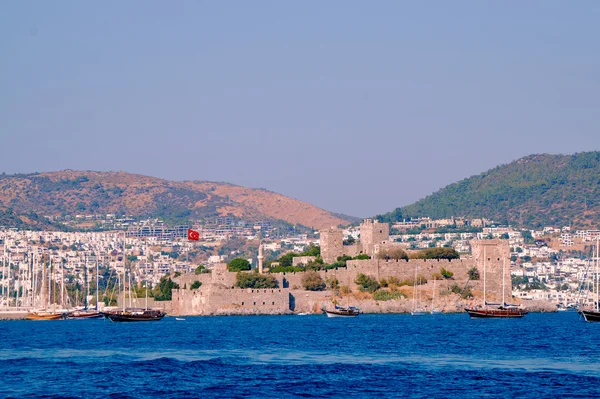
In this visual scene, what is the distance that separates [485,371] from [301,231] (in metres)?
157

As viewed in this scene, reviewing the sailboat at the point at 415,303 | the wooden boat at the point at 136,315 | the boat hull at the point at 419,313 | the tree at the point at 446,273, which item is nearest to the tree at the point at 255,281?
the wooden boat at the point at 136,315

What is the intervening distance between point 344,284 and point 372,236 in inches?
217

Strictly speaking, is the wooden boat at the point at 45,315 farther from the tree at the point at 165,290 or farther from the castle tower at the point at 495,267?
the castle tower at the point at 495,267

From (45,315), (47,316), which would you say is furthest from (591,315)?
(45,315)

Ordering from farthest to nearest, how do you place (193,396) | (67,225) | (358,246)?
(67,225) → (358,246) → (193,396)

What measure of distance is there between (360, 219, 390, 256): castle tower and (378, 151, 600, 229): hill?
216 feet

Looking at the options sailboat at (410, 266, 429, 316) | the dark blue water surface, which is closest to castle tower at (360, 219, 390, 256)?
sailboat at (410, 266, 429, 316)

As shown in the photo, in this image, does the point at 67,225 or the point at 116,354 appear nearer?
the point at 116,354

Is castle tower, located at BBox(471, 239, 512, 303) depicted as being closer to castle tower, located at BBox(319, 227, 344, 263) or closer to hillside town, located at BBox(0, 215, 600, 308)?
castle tower, located at BBox(319, 227, 344, 263)

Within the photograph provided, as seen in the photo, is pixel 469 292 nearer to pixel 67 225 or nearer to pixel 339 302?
pixel 339 302

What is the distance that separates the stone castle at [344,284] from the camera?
5928 centimetres

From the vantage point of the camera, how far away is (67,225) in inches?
6476

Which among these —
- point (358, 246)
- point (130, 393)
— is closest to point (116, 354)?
point (130, 393)

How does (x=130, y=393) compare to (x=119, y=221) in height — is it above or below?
below
